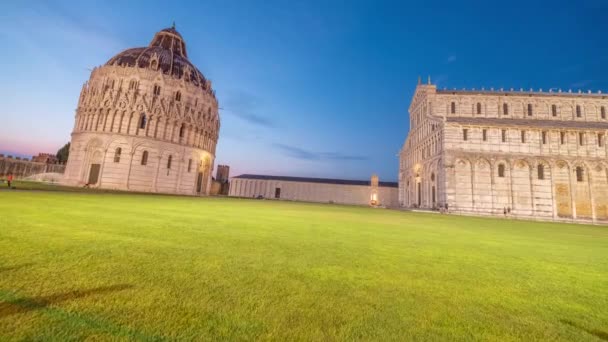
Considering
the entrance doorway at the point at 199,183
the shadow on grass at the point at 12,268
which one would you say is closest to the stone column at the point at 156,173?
the entrance doorway at the point at 199,183

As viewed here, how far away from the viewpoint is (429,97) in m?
41.8

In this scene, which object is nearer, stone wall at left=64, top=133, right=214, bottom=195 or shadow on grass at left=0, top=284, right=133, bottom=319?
shadow on grass at left=0, top=284, right=133, bottom=319

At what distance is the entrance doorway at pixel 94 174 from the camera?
3700cm

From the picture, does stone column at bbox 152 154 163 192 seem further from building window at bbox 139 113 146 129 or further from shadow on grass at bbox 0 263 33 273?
shadow on grass at bbox 0 263 33 273

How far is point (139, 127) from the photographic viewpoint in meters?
38.5

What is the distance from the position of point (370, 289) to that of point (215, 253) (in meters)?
2.78

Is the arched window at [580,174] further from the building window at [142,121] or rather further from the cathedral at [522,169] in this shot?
the building window at [142,121]

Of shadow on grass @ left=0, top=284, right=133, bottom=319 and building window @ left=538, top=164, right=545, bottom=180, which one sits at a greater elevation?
building window @ left=538, top=164, right=545, bottom=180

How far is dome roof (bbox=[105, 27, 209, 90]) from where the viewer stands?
42344 mm

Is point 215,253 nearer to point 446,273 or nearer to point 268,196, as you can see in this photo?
point 446,273

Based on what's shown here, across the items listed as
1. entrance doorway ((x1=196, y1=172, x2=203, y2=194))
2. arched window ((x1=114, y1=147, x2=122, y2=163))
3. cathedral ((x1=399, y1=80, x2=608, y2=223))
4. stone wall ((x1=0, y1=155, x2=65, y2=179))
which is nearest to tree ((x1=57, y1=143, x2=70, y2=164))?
stone wall ((x1=0, y1=155, x2=65, y2=179))

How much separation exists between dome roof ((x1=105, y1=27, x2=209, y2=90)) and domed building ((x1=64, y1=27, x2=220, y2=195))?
151mm

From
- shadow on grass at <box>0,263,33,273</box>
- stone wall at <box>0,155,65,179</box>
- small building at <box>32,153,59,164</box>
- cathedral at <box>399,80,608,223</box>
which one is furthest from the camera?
small building at <box>32,153,59,164</box>

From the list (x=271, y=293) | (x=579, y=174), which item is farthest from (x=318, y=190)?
(x=271, y=293)
